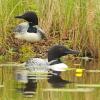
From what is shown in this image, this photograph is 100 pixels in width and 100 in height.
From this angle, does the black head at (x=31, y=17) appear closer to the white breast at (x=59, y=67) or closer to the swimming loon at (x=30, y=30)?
the swimming loon at (x=30, y=30)

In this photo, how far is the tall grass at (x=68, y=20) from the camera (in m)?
13.1

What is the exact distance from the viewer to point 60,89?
30.0 feet

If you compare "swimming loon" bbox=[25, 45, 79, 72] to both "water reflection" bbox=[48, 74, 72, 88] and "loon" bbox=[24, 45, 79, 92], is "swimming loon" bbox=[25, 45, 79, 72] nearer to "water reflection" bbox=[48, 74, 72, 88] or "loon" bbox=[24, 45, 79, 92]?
"loon" bbox=[24, 45, 79, 92]

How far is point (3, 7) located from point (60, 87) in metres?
4.54

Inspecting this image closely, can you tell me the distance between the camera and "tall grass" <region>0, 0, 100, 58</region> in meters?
13.1

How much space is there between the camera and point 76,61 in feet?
42.8

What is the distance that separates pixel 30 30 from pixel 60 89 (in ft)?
16.5

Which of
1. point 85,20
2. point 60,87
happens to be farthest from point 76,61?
point 60,87

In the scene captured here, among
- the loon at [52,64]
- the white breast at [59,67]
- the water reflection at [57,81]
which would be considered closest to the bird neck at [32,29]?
the loon at [52,64]

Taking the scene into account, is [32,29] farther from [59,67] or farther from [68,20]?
[59,67]

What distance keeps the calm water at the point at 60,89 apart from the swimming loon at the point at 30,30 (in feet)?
8.38

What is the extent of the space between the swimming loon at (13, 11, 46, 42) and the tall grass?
0.18 m

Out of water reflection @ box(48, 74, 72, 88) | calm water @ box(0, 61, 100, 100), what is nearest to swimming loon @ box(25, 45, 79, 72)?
calm water @ box(0, 61, 100, 100)

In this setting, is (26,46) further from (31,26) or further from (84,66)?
(84,66)
